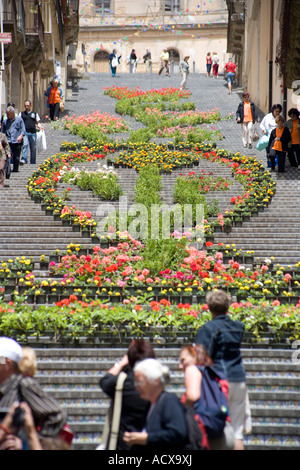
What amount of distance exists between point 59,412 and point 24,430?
216 millimetres

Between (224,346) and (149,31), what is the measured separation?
4719cm

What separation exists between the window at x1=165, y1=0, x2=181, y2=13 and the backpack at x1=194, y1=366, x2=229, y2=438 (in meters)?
48.3

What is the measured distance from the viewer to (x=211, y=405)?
4609 mm

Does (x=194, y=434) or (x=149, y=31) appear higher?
(x=149, y=31)

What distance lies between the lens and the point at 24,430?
417 cm

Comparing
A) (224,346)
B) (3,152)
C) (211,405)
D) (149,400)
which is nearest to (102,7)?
(3,152)

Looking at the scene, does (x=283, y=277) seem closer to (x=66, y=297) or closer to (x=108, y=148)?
(x=66, y=297)

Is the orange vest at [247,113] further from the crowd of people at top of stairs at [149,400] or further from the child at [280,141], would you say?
the crowd of people at top of stairs at [149,400]

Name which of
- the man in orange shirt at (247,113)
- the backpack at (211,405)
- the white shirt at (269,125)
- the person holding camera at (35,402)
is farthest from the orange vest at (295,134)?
the person holding camera at (35,402)

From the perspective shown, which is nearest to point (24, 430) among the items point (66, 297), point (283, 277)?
point (66, 297)

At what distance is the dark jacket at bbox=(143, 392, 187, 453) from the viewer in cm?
418

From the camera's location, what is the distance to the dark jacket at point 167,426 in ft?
13.7

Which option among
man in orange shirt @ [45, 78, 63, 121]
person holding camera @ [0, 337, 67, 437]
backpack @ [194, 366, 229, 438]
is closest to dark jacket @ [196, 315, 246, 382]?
backpack @ [194, 366, 229, 438]

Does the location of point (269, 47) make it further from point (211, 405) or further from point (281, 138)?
point (211, 405)
